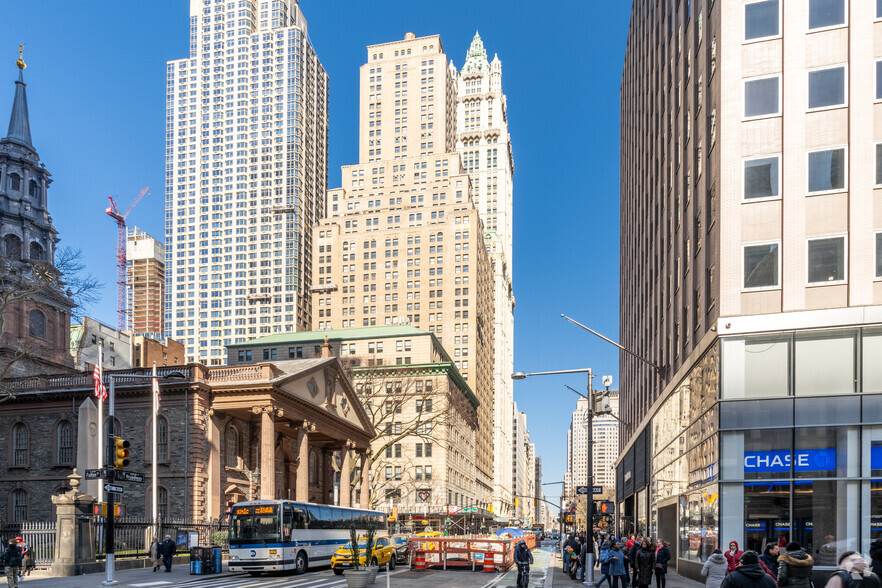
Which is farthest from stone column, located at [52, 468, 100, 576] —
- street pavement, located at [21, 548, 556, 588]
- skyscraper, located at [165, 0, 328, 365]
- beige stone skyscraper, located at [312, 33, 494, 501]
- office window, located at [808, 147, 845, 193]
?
skyscraper, located at [165, 0, 328, 365]

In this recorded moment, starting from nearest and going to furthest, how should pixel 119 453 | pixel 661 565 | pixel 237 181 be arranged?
1. pixel 119 453
2. pixel 661 565
3. pixel 237 181

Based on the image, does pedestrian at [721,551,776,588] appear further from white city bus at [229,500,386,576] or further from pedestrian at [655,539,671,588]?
white city bus at [229,500,386,576]

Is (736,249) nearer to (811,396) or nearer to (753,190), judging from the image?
(753,190)

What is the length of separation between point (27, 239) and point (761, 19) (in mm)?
66828

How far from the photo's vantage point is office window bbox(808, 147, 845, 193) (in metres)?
24.7

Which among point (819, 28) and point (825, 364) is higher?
point (819, 28)

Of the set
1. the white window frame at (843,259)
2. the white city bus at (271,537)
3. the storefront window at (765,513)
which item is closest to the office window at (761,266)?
the white window frame at (843,259)

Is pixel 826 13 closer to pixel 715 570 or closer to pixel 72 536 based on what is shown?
pixel 715 570

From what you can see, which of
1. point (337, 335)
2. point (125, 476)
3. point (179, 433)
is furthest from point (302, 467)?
point (337, 335)

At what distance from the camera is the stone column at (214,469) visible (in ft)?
164

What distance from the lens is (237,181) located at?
190 meters

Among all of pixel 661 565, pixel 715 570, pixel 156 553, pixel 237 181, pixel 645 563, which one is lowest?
pixel 156 553

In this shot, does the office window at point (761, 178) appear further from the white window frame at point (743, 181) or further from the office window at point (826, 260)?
the office window at point (826, 260)

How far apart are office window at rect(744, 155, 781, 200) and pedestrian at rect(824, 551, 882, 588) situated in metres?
16.8
